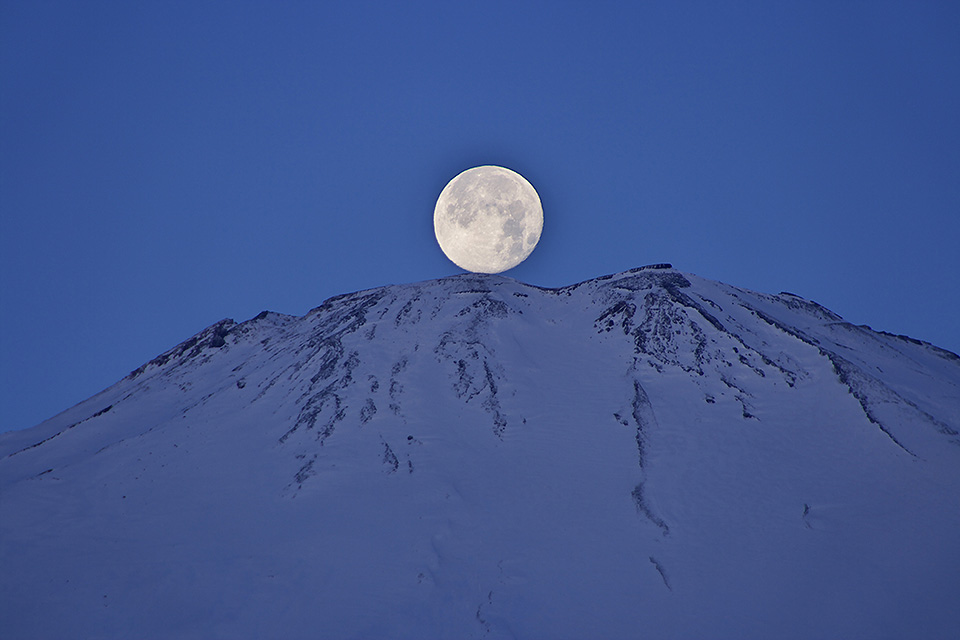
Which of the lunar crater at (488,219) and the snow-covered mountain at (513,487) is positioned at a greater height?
the lunar crater at (488,219)

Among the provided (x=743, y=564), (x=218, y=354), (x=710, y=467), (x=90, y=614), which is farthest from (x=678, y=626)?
(x=218, y=354)

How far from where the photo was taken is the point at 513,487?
33.7m

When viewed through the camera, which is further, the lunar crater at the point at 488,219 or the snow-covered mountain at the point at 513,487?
the lunar crater at the point at 488,219

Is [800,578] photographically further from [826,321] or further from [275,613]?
[826,321]

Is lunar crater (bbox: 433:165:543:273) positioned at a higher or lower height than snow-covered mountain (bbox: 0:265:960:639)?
higher

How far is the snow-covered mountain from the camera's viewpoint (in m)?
26.2

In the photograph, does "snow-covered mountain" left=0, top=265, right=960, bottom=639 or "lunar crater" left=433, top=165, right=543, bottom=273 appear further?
"lunar crater" left=433, top=165, right=543, bottom=273

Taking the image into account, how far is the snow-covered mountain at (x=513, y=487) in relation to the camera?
26.2 meters

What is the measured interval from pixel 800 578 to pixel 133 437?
124 ft

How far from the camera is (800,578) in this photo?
91.2 ft

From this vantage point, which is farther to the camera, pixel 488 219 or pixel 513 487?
pixel 488 219

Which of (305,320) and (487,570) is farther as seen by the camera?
(305,320)

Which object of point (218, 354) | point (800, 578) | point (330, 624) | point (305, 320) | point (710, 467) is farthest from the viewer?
point (305, 320)

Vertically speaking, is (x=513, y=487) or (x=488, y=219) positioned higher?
(x=488, y=219)
